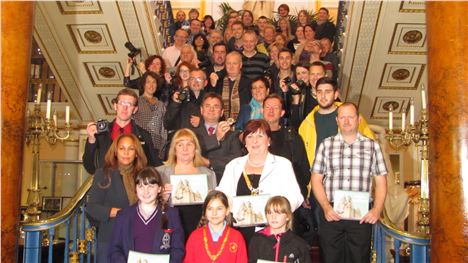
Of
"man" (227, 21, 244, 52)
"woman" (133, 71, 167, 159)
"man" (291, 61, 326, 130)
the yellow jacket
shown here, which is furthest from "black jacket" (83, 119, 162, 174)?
"man" (227, 21, 244, 52)

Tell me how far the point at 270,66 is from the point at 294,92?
6.97ft

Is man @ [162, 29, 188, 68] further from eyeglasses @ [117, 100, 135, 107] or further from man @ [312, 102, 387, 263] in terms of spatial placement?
man @ [312, 102, 387, 263]

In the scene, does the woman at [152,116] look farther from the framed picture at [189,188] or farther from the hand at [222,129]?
the framed picture at [189,188]

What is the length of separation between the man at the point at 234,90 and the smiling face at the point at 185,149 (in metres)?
1.97

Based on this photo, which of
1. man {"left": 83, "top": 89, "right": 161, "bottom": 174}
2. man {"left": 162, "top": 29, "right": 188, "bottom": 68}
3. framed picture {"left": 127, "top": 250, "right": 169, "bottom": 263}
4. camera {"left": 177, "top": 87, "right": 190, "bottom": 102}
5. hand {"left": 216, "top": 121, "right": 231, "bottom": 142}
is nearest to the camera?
framed picture {"left": 127, "top": 250, "right": 169, "bottom": 263}

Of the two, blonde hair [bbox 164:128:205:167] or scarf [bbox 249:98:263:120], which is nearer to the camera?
blonde hair [bbox 164:128:205:167]

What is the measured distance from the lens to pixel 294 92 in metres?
6.44

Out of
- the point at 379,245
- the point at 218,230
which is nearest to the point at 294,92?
the point at 379,245

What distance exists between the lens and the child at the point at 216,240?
4.47 metres

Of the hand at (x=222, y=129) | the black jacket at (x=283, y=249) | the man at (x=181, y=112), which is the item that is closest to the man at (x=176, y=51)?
the man at (x=181, y=112)

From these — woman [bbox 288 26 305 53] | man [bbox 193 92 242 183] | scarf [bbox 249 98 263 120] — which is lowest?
man [bbox 193 92 242 183]

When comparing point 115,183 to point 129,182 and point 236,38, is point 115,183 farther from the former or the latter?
point 236,38

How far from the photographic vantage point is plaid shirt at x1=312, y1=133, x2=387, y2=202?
16.2ft

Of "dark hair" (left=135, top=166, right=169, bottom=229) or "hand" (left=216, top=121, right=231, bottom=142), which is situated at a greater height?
"hand" (left=216, top=121, right=231, bottom=142)
